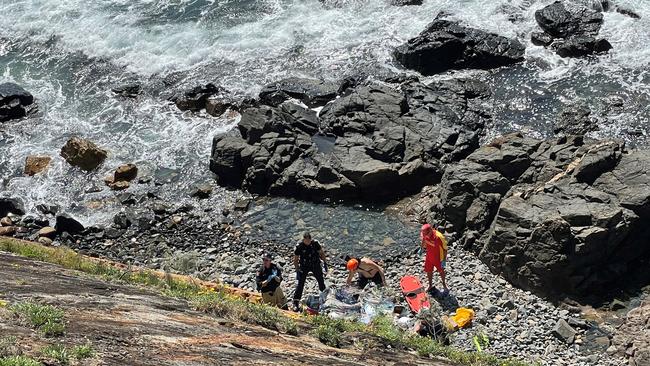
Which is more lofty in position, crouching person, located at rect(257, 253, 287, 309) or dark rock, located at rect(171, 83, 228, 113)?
crouching person, located at rect(257, 253, 287, 309)

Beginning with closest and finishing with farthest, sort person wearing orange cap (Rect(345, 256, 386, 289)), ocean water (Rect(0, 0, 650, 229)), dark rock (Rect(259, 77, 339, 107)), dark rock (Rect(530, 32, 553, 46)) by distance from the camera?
person wearing orange cap (Rect(345, 256, 386, 289))
ocean water (Rect(0, 0, 650, 229))
dark rock (Rect(259, 77, 339, 107))
dark rock (Rect(530, 32, 553, 46))

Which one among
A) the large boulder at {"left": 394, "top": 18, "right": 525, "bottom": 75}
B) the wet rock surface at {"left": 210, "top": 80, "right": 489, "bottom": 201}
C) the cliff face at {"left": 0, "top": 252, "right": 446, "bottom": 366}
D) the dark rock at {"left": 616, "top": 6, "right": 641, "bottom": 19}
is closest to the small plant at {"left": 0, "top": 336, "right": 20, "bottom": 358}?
the cliff face at {"left": 0, "top": 252, "right": 446, "bottom": 366}

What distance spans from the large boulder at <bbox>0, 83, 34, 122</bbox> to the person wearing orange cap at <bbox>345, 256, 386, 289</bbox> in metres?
19.6

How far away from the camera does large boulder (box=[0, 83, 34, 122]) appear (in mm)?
30016

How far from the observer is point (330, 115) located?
1013 inches

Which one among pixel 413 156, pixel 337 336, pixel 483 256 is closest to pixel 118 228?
pixel 413 156

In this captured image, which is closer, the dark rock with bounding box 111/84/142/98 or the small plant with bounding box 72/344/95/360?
the small plant with bounding box 72/344/95/360

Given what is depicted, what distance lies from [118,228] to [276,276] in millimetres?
9455

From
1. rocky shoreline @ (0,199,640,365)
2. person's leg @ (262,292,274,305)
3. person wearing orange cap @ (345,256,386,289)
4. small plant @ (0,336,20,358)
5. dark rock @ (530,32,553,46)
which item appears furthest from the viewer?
dark rock @ (530,32,553,46)

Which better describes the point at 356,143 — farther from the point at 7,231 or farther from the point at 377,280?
the point at 7,231

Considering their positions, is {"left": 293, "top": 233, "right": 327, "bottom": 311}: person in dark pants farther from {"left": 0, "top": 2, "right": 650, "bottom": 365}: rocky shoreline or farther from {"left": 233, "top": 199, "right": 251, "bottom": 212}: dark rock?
{"left": 233, "top": 199, "right": 251, "bottom": 212}: dark rock

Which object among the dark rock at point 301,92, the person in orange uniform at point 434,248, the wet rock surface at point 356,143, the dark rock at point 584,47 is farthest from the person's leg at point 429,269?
the dark rock at point 584,47

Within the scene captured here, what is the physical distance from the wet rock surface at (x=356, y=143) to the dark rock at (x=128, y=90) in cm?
696

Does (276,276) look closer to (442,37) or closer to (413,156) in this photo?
(413,156)
